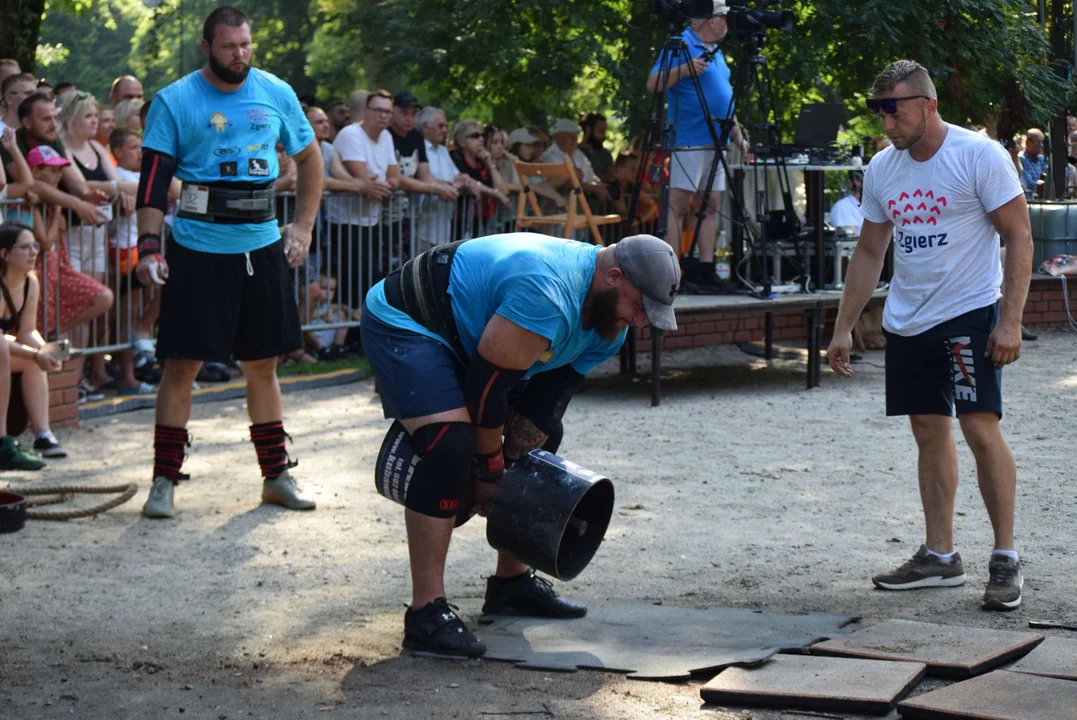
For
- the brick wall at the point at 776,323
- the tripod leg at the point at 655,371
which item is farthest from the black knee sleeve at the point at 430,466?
the brick wall at the point at 776,323

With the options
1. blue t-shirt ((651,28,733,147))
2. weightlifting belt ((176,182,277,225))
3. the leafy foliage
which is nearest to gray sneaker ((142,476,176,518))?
weightlifting belt ((176,182,277,225))

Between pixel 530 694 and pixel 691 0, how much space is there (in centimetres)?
677

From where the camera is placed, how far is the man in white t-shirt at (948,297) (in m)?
5.18

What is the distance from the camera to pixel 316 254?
Result: 11.1m

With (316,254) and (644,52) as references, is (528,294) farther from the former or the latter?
(644,52)

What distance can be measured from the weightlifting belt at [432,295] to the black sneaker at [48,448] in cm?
377

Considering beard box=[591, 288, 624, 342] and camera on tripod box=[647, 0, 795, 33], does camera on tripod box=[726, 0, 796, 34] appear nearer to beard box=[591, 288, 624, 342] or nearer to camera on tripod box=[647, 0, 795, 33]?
camera on tripod box=[647, 0, 795, 33]

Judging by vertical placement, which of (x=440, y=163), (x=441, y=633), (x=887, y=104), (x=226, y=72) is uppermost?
(x=226, y=72)

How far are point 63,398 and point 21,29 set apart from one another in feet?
13.1

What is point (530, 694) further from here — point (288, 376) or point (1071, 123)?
→ point (1071, 123)

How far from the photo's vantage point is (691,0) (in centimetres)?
1013

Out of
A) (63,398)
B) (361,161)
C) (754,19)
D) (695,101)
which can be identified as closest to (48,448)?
(63,398)

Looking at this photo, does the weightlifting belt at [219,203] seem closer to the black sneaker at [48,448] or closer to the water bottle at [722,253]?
the black sneaker at [48,448]

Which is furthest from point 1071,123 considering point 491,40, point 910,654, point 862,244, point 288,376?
point 910,654
